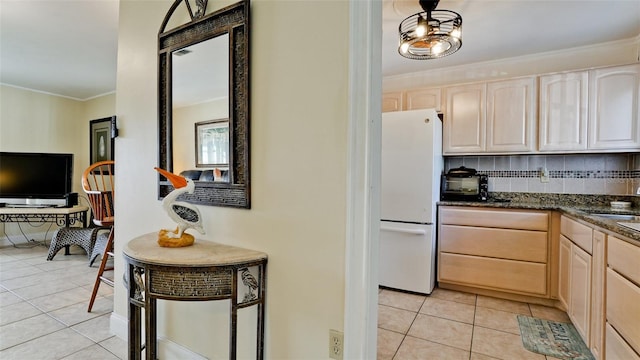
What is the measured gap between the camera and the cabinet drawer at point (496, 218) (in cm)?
271

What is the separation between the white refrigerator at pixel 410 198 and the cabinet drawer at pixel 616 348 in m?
1.38

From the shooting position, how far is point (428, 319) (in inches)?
97.2

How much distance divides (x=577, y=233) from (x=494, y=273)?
858mm

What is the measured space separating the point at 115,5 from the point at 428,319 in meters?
3.44

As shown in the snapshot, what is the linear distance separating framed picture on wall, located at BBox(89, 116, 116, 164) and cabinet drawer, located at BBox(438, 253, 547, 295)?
497cm

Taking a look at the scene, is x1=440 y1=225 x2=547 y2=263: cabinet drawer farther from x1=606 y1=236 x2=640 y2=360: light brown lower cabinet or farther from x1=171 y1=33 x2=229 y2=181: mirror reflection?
x1=171 y1=33 x2=229 y2=181: mirror reflection

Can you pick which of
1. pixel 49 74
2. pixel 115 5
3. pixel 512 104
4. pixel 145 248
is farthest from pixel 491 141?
pixel 49 74

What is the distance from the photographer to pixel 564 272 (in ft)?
8.23

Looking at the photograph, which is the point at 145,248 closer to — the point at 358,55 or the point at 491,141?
the point at 358,55

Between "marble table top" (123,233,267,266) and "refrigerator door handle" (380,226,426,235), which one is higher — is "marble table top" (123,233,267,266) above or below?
above

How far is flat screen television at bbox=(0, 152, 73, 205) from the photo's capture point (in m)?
4.42

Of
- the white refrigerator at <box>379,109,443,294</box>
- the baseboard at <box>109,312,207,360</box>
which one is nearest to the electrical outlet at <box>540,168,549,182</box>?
the white refrigerator at <box>379,109,443,294</box>

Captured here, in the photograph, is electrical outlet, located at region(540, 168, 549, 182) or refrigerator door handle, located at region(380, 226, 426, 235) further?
electrical outlet, located at region(540, 168, 549, 182)

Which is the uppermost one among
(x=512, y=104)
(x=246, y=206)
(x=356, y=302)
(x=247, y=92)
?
(x=512, y=104)
